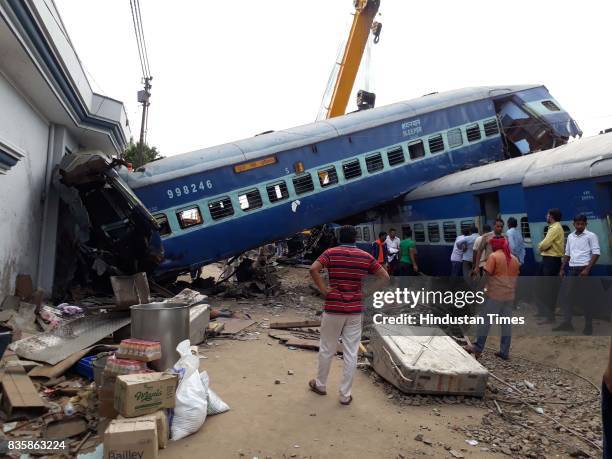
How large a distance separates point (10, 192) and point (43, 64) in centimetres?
224

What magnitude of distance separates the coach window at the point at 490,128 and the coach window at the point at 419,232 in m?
4.28

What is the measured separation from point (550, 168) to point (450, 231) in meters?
3.74

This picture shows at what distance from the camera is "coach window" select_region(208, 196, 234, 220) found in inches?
442

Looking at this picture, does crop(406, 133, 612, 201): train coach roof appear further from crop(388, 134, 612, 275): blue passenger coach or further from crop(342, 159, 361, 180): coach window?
crop(342, 159, 361, 180): coach window

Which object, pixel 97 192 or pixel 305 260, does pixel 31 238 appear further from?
pixel 305 260

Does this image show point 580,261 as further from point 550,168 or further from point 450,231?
point 450,231

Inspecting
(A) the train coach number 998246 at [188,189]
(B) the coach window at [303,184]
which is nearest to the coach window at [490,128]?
(B) the coach window at [303,184]

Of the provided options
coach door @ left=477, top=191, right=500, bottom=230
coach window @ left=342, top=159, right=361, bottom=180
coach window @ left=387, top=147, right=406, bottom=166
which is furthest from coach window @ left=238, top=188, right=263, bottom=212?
coach door @ left=477, top=191, right=500, bottom=230

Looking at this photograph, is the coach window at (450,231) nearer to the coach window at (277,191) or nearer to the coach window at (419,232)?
the coach window at (419,232)

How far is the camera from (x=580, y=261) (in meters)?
6.55

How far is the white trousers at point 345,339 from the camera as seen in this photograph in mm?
4391

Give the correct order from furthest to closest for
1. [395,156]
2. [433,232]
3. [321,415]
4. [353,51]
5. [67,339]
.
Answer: [353,51] < [395,156] < [433,232] < [67,339] < [321,415]

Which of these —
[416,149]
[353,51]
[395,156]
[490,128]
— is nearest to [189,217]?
[395,156]

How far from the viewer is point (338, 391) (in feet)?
15.7
